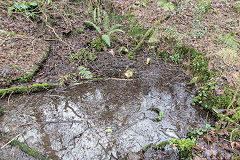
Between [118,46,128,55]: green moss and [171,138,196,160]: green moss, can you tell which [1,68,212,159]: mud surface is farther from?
[118,46,128,55]: green moss

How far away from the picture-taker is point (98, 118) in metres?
3.36

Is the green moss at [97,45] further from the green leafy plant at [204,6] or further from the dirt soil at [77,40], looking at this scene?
the green leafy plant at [204,6]

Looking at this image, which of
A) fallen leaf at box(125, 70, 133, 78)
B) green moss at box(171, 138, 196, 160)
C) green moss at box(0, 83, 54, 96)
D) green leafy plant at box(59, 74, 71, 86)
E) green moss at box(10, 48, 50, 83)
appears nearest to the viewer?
green moss at box(171, 138, 196, 160)

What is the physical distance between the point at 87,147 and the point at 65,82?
189cm

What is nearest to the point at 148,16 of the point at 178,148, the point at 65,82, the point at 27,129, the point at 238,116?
the point at 65,82

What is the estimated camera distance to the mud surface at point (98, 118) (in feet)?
9.35

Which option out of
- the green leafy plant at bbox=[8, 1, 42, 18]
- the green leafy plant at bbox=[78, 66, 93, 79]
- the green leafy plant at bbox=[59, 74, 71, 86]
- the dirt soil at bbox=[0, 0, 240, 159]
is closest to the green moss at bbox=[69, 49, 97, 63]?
the dirt soil at bbox=[0, 0, 240, 159]

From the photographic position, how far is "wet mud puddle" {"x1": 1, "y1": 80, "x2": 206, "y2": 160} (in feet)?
9.35

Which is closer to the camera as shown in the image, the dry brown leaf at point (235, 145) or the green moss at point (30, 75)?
the dry brown leaf at point (235, 145)

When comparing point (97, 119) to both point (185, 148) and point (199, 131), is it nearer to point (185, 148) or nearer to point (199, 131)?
point (185, 148)

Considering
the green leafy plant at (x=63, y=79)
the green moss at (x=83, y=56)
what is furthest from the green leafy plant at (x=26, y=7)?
the green leafy plant at (x=63, y=79)

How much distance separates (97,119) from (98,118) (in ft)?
0.11

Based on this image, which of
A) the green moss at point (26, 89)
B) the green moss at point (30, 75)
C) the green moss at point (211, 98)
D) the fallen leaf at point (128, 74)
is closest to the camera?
the green moss at point (211, 98)

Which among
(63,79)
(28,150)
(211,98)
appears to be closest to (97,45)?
(63,79)
